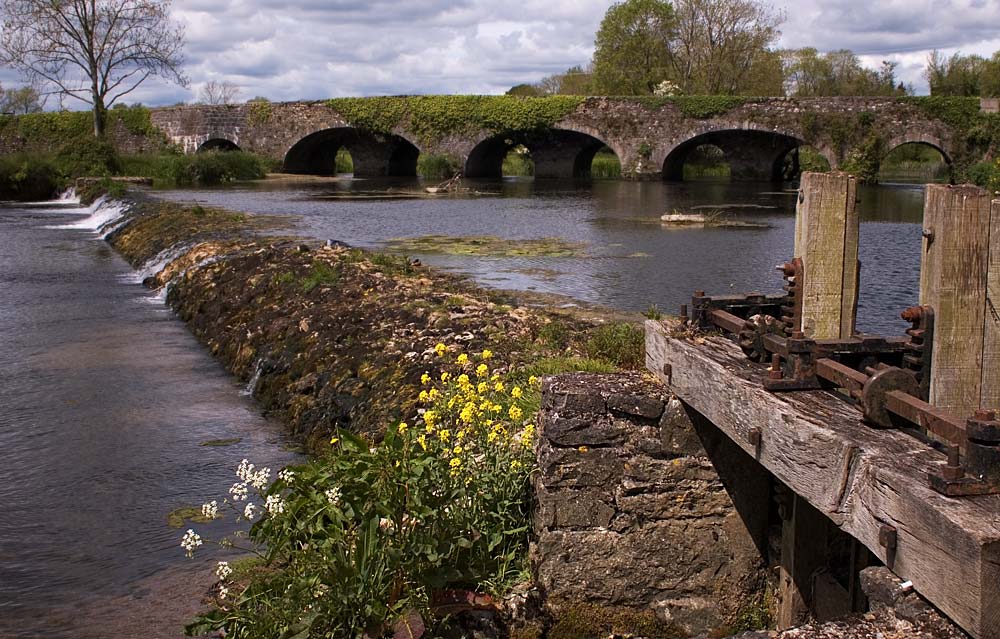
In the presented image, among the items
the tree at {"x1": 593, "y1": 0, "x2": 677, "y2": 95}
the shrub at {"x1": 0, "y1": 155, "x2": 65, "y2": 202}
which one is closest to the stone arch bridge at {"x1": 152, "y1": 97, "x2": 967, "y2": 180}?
the tree at {"x1": 593, "y1": 0, "x2": 677, "y2": 95}

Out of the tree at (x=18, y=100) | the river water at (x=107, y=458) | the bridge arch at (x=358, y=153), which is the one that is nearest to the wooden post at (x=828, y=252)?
the river water at (x=107, y=458)

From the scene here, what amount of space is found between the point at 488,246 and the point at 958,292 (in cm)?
1431

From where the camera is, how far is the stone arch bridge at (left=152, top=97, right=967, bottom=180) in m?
36.5

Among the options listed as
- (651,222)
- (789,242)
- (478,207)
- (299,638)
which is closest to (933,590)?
(299,638)

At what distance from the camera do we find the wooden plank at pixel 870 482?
2.35m

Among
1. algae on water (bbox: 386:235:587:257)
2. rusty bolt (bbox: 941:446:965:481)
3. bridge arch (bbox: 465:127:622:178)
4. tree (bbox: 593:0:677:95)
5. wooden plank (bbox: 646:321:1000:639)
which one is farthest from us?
tree (bbox: 593:0:677:95)

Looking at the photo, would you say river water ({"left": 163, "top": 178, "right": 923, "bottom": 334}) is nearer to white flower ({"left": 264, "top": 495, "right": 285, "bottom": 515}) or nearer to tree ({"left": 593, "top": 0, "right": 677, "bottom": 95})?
white flower ({"left": 264, "top": 495, "right": 285, "bottom": 515})

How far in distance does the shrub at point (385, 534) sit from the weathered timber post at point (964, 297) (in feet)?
6.31

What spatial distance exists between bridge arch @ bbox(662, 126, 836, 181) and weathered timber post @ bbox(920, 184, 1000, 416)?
37908 mm

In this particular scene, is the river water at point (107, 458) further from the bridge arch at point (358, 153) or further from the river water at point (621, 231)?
the bridge arch at point (358, 153)

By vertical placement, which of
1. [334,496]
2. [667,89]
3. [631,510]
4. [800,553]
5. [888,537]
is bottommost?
[800,553]

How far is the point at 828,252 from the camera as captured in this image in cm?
388

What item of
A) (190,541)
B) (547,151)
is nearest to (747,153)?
(547,151)

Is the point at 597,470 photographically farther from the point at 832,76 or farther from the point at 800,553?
the point at 832,76
